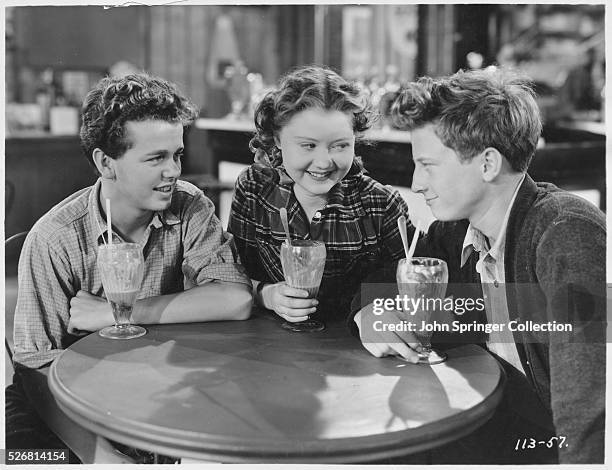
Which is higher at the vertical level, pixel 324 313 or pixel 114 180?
pixel 114 180

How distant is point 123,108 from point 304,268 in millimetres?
481

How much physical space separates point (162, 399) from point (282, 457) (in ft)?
0.61

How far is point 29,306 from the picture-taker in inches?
50.1

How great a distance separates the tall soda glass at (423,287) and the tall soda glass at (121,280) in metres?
0.43

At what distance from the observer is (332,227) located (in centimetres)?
151

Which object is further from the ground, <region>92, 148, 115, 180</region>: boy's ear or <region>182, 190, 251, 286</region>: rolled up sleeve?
<region>92, 148, 115, 180</region>: boy's ear

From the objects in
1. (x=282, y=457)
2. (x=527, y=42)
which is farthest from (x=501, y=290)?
(x=527, y=42)

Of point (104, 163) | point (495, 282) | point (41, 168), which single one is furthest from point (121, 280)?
point (41, 168)

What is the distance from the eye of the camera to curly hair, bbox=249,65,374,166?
1.44m

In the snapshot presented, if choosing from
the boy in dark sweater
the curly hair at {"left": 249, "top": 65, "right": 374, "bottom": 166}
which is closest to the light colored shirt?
the boy in dark sweater

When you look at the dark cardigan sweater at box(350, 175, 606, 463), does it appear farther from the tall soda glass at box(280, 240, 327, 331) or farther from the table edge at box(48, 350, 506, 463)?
the table edge at box(48, 350, 506, 463)

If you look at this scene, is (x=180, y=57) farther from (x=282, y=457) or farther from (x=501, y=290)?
(x=282, y=457)

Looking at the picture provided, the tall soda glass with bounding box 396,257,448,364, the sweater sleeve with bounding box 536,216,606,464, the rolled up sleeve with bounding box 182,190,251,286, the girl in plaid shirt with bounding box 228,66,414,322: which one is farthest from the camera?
the girl in plaid shirt with bounding box 228,66,414,322

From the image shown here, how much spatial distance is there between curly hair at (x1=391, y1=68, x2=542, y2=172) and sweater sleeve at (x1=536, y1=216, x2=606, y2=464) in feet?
0.69
